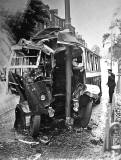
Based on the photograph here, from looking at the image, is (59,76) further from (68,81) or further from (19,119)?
(19,119)

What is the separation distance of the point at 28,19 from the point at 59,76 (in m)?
1.03

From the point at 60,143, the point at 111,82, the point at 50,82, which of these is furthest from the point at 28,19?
the point at 60,143

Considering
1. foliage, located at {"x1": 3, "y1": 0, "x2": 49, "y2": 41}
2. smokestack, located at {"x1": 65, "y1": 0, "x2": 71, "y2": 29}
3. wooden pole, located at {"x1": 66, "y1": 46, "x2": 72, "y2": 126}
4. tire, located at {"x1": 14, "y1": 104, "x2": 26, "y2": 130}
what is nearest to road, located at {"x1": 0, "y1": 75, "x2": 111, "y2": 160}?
tire, located at {"x1": 14, "y1": 104, "x2": 26, "y2": 130}

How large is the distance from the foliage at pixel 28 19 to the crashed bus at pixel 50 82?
20 centimetres

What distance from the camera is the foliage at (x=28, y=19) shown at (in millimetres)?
3539

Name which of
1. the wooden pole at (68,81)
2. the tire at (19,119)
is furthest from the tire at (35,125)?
the wooden pole at (68,81)

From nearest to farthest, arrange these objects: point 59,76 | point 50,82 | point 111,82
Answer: point 111,82 → point 50,82 → point 59,76

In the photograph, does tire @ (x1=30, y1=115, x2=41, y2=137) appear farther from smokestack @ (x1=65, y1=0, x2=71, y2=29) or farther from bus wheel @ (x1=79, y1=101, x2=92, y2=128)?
smokestack @ (x1=65, y1=0, x2=71, y2=29)

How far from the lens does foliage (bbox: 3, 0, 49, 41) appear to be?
3.54 m

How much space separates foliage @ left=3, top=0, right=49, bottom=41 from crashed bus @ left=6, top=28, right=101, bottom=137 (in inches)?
7.7

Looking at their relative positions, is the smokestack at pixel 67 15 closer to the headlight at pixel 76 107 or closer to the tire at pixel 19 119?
the headlight at pixel 76 107

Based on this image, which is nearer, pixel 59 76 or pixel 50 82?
pixel 50 82

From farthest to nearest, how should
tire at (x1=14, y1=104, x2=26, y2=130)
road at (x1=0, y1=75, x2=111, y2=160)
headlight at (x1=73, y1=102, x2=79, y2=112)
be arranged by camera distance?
tire at (x1=14, y1=104, x2=26, y2=130), headlight at (x1=73, y1=102, x2=79, y2=112), road at (x1=0, y1=75, x2=111, y2=160)

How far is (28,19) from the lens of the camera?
3.65 metres
